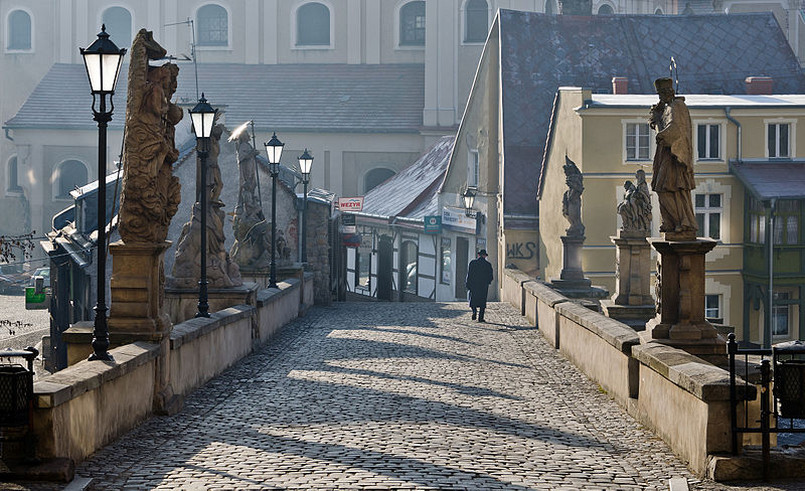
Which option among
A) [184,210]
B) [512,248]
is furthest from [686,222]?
[512,248]

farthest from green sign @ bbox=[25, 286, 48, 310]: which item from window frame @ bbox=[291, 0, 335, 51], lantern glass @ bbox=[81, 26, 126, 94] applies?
window frame @ bbox=[291, 0, 335, 51]

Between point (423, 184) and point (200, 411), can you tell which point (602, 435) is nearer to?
point (200, 411)

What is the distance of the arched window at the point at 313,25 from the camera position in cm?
5662

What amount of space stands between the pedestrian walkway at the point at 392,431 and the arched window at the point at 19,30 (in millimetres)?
44235

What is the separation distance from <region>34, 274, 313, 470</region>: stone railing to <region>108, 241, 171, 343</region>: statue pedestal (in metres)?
0.19

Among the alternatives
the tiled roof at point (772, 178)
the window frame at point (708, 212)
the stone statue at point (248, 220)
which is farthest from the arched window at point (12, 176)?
the stone statue at point (248, 220)

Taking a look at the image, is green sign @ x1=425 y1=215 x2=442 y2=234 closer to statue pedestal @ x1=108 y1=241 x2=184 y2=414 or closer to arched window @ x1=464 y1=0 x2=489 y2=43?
arched window @ x1=464 y1=0 x2=489 y2=43

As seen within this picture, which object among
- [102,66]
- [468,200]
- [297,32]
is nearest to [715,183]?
[468,200]

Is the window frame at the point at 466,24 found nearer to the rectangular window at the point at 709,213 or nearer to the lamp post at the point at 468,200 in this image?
the lamp post at the point at 468,200

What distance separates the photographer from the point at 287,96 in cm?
5491

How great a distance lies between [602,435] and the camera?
35.3 ft

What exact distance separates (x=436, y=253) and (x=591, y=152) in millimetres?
8332

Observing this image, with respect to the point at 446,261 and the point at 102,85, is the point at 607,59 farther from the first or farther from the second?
the point at 102,85

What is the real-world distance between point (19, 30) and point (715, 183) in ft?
117
